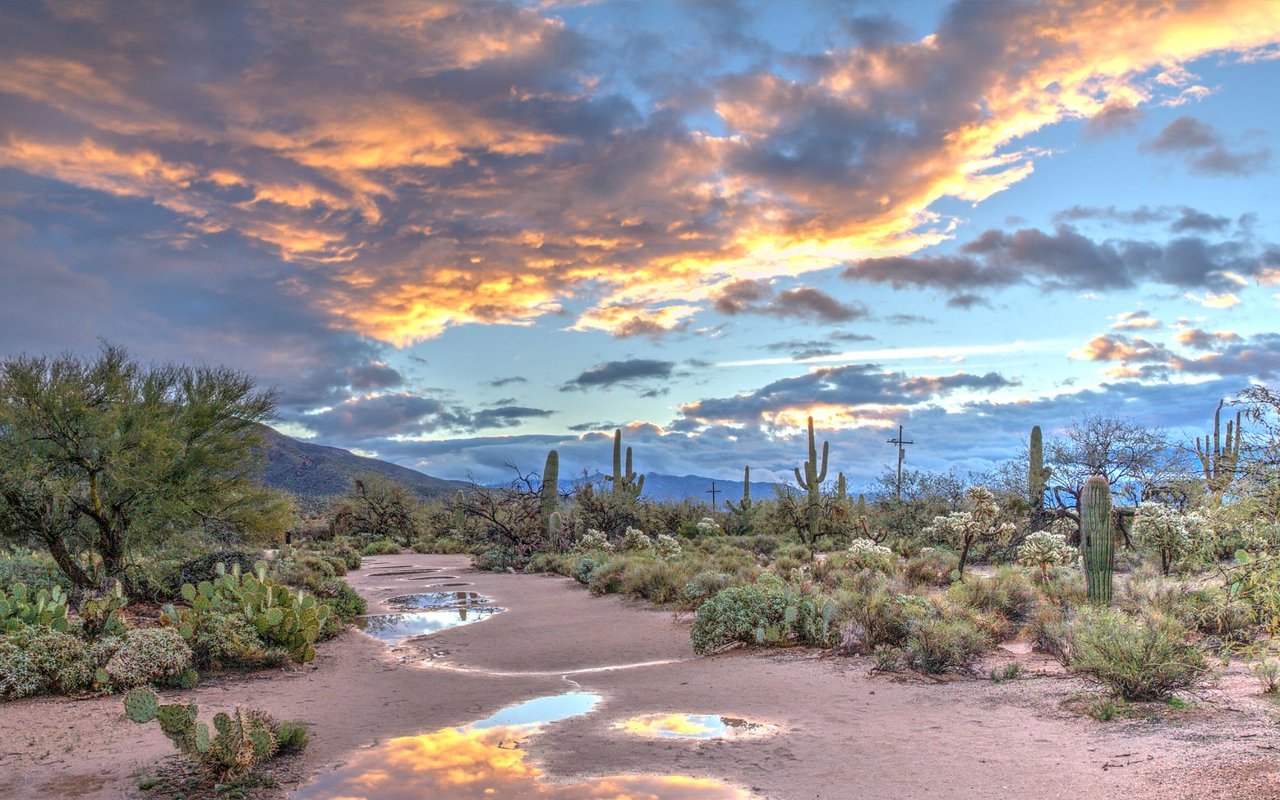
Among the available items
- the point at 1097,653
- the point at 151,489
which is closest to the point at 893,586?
the point at 1097,653

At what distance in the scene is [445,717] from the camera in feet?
31.6

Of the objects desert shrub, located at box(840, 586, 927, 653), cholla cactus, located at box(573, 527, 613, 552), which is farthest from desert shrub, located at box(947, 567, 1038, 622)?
cholla cactus, located at box(573, 527, 613, 552)

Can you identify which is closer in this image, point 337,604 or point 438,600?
point 337,604

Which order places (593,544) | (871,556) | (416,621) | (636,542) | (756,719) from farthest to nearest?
(593,544) < (636,542) < (871,556) < (416,621) < (756,719)

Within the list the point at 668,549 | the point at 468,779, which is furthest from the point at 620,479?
the point at 468,779

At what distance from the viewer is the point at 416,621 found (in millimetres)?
17344

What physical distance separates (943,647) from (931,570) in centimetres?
1009

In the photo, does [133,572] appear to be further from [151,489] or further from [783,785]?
[783,785]

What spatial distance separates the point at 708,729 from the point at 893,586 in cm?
897

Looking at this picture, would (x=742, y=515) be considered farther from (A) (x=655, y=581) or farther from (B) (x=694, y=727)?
(B) (x=694, y=727)

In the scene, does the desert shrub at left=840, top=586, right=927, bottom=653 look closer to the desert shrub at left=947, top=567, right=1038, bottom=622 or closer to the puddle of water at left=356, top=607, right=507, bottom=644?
the desert shrub at left=947, top=567, right=1038, bottom=622

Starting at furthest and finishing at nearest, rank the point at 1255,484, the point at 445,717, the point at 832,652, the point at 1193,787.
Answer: the point at 832,652 < the point at 445,717 < the point at 1255,484 < the point at 1193,787

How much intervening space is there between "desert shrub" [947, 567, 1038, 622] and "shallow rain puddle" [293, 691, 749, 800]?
28.3 feet

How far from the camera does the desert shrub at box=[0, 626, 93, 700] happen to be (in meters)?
9.66
